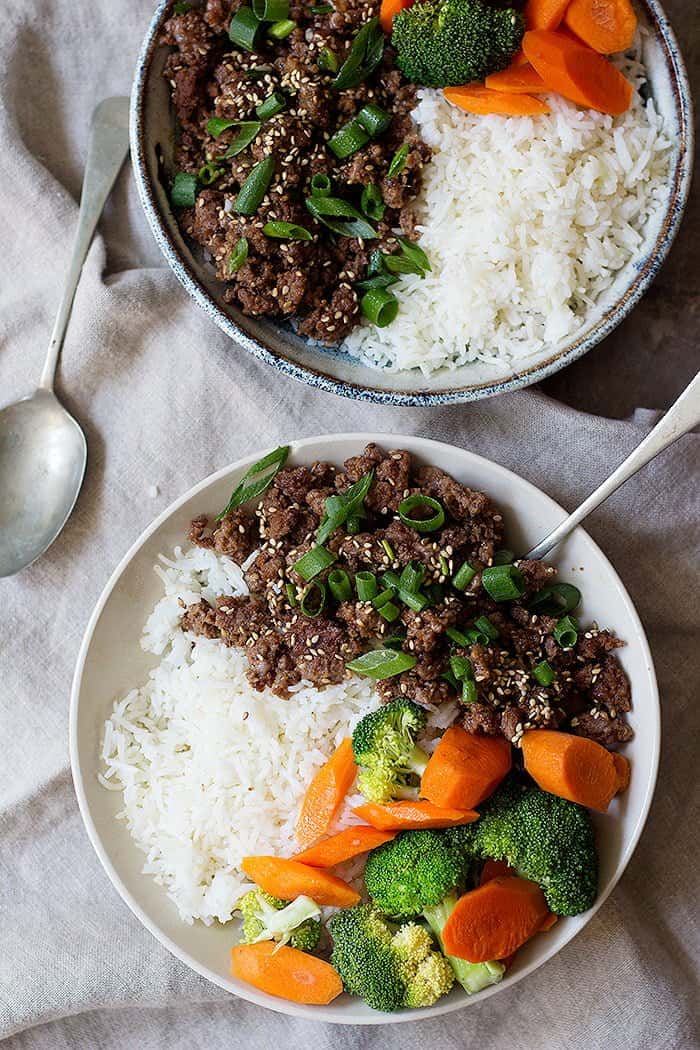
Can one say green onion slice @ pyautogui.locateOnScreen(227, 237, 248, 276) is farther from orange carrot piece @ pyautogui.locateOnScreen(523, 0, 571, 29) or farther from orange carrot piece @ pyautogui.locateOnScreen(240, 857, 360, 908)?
orange carrot piece @ pyautogui.locateOnScreen(240, 857, 360, 908)

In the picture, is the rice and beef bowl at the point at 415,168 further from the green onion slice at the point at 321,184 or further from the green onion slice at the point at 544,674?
the green onion slice at the point at 544,674

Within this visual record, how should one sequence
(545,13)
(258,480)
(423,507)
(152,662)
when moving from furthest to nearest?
(152,662) < (258,480) < (423,507) < (545,13)

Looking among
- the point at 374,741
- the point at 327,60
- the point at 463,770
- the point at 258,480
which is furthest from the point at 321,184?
the point at 463,770

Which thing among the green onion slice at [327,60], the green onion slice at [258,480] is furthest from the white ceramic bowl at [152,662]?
the green onion slice at [327,60]

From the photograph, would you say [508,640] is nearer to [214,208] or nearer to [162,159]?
[214,208]

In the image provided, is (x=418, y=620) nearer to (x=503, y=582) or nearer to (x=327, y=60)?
(x=503, y=582)

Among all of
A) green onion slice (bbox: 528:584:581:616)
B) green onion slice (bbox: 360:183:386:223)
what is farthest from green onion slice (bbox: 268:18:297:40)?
green onion slice (bbox: 528:584:581:616)

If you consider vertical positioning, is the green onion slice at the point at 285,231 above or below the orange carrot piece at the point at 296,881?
above

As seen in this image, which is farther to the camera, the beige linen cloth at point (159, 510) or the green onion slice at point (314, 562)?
the beige linen cloth at point (159, 510)
